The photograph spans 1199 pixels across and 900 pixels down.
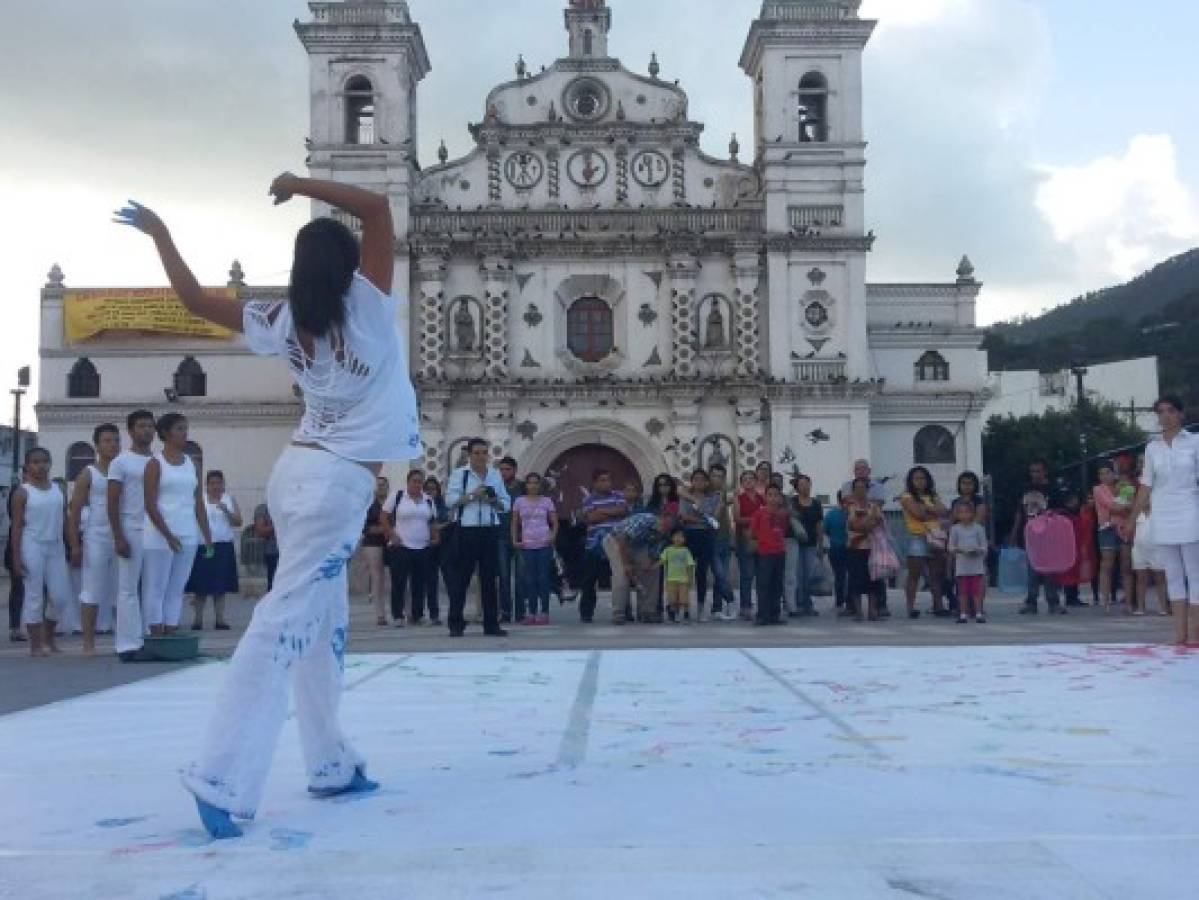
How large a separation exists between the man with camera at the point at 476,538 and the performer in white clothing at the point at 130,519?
8.75 feet

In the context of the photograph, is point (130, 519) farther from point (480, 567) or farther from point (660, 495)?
point (660, 495)

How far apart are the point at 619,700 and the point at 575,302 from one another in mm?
25205

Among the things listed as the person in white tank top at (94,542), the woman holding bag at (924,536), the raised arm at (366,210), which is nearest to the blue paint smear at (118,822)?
the raised arm at (366,210)

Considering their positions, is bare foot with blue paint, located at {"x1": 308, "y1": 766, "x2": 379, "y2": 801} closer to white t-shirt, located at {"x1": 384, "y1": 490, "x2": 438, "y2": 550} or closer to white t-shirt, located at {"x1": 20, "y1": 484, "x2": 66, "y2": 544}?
white t-shirt, located at {"x1": 20, "y1": 484, "x2": 66, "y2": 544}

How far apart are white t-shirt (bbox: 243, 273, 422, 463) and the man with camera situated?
6.81 metres

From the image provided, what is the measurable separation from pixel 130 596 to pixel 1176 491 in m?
6.26

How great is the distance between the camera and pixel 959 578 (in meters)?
12.5

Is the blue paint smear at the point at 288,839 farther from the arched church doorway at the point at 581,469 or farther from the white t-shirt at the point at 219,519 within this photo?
the arched church doorway at the point at 581,469

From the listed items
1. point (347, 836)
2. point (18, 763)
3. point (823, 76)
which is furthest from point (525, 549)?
point (823, 76)

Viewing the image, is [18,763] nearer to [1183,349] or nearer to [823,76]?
[823,76]

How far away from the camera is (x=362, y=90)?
29859mm

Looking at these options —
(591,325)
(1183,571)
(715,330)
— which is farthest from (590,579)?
(591,325)

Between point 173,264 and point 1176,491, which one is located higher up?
point 173,264

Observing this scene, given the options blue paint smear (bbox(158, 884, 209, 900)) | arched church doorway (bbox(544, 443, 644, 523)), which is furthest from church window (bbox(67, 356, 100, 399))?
blue paint smear (bbox(158, 884, 209, 900))
